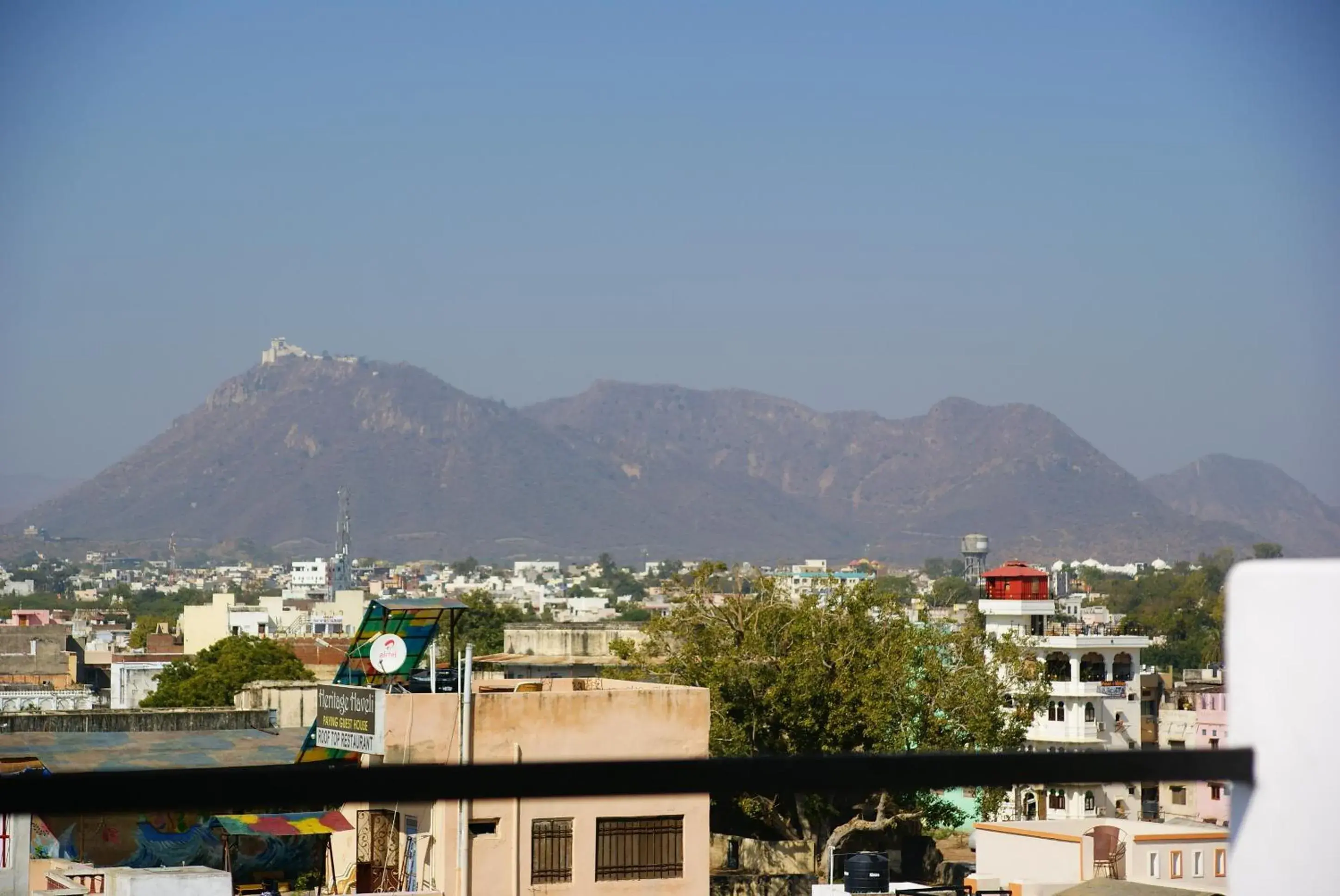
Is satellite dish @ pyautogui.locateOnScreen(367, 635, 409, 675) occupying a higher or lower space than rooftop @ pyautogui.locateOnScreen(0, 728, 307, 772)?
higher

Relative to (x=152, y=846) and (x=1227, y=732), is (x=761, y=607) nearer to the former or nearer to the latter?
(x=152, y=846)

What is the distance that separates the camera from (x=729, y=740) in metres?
19.5

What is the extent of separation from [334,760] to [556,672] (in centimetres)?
1819

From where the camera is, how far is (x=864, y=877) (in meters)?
14.1

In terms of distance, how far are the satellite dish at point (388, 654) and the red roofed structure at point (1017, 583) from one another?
68.1ft

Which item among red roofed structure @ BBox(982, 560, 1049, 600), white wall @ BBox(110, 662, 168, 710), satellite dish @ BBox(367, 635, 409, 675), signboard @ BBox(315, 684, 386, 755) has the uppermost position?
red roofed structure @ BBox(982, 560, 1049, 600)

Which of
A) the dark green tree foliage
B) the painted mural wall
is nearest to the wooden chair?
the painted mural wall

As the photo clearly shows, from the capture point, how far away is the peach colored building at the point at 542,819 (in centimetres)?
1096

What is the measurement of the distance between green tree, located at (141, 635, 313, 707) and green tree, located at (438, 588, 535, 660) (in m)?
6.17

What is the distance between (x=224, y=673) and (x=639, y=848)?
23643mm

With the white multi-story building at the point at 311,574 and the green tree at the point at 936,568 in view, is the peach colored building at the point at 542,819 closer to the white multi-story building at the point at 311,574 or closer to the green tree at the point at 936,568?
the white multi-story building at the point at 311,574

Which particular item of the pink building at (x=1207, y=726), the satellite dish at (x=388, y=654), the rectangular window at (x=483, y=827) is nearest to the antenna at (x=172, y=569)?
the pink building at (x=1207, y=726)

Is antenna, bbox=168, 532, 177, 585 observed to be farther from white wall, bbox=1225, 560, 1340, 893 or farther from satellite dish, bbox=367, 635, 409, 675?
white wall, bbox=1225, 560, 1340, 893

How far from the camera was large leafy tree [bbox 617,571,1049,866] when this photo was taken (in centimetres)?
1947
